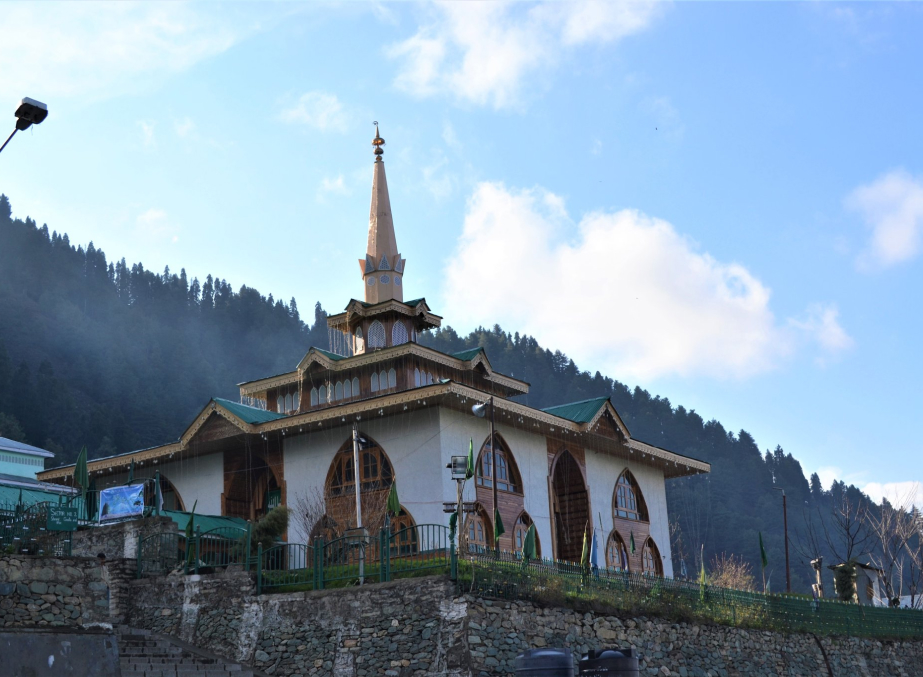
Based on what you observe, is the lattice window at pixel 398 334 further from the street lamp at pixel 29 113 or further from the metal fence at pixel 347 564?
the street lamp at pixel 29 113

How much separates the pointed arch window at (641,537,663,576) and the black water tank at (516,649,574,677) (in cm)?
2918

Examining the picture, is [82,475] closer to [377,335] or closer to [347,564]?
[347,564]

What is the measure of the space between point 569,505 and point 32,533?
18.8 m

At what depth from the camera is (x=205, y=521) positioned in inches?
1230

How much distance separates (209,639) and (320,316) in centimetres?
9494

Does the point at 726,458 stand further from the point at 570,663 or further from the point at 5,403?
the point at 570,663

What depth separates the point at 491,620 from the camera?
19.6 metres

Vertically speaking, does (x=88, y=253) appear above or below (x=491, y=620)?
above

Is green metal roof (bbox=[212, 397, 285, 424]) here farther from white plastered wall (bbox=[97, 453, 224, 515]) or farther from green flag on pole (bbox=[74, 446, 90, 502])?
green flag on pole (bbox=[74, 446, 90, 502])

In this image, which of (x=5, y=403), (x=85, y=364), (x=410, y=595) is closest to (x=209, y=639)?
(x=410, y=595)

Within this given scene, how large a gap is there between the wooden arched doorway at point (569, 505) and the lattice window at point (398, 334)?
692 cm

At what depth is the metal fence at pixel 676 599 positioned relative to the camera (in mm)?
20516

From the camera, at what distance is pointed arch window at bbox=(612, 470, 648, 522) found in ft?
125

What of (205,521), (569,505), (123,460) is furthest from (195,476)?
(569,505)
